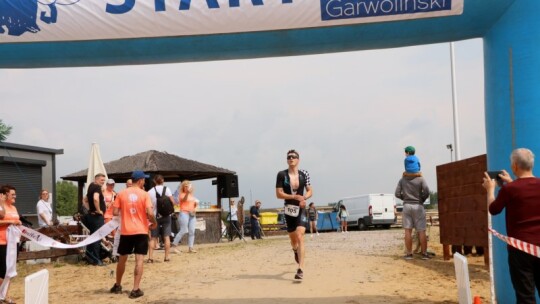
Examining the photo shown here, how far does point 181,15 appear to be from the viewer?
6996 millimetres

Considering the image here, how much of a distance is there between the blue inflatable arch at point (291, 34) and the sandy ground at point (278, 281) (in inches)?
61.4

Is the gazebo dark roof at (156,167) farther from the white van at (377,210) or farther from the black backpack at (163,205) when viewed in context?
the white van at (377,210)

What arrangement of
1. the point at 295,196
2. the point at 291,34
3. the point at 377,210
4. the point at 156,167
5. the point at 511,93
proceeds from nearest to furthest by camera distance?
the point at 511,93, the point at 291,34, the point at 295,196, the point at 156,167, the point at 377,210

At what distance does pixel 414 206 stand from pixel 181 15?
5.53 meters

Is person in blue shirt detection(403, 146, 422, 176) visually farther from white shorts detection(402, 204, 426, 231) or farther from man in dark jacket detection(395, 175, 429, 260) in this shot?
white shorts detection(402, 204, 426, 231)

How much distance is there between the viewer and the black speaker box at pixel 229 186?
2328cm

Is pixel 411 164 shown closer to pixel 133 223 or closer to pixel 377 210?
pixel 133 223

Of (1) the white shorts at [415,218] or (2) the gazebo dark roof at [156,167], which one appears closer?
(1) the white shorts at [415,218]

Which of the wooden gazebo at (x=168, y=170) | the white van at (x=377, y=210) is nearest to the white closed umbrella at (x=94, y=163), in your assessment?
the wooden gazebo at (x=168, y=170)

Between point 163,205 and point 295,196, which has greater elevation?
point 295,196

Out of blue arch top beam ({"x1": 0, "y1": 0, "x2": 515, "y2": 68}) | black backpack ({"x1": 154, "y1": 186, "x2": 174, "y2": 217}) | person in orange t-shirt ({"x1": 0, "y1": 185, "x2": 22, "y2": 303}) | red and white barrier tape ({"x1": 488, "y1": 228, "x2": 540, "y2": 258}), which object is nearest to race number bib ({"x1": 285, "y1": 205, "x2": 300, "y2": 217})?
blue arch top beam ({"x1": 0, "y1": 0, "x2": 515, "y2": 68})

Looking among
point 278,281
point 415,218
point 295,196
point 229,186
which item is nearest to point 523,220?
point 295,196

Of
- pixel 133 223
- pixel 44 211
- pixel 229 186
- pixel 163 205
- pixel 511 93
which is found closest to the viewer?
pixel 511 93

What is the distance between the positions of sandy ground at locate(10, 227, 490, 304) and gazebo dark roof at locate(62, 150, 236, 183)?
1043 cm
